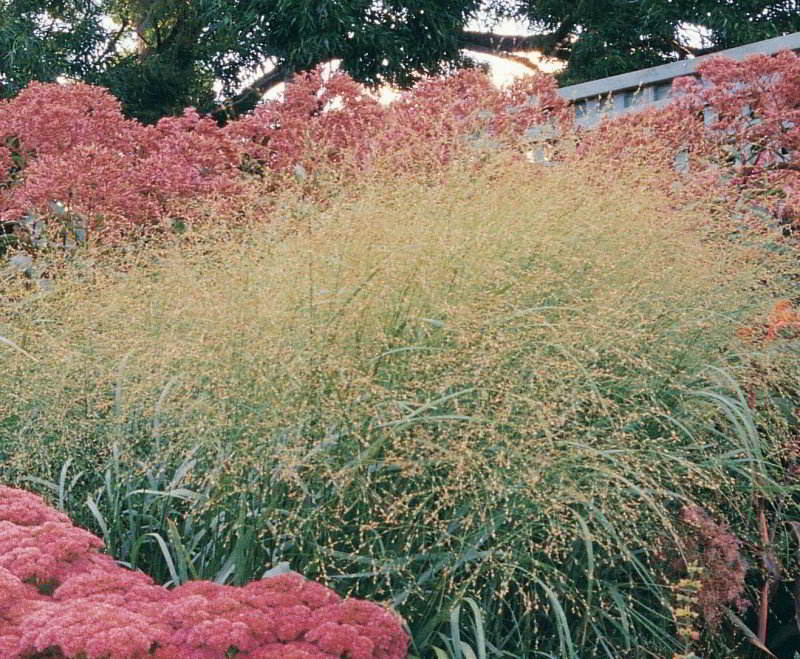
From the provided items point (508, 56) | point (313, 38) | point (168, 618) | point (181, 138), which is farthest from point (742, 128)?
point (508, 56)

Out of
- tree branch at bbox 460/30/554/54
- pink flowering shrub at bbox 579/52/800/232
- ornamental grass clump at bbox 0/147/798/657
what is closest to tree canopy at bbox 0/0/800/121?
tree branch at bbox 460/30/554/54

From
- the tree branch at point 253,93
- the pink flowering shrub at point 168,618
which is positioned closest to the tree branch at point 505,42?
the tree branch at point 253,93

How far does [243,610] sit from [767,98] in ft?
12.8

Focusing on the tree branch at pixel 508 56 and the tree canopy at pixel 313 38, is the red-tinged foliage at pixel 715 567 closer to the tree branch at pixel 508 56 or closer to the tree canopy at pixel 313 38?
the tree canopy at pixel 313 38

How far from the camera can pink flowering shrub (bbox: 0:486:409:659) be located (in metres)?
1.73

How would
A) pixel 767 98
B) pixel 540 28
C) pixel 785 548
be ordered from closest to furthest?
pixel 785 548 < pixel 767 98 < pixel 540 28

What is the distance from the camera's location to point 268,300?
253cm

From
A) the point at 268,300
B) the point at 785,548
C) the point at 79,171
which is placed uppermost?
the point at 79,171

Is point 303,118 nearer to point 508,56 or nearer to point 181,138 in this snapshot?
point 181,138

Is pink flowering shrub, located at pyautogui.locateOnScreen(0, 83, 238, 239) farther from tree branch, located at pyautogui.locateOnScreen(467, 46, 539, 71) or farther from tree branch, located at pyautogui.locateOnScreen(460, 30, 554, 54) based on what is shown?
tree branch, located at pyautogui.locateOnScreen(467, 46, 539, 71)

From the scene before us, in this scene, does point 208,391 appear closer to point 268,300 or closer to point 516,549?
point 268,300

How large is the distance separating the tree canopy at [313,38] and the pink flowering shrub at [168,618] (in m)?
11.2

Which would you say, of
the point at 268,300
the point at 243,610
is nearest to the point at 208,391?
the point at 268,300

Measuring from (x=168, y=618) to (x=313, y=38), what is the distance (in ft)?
37.9
